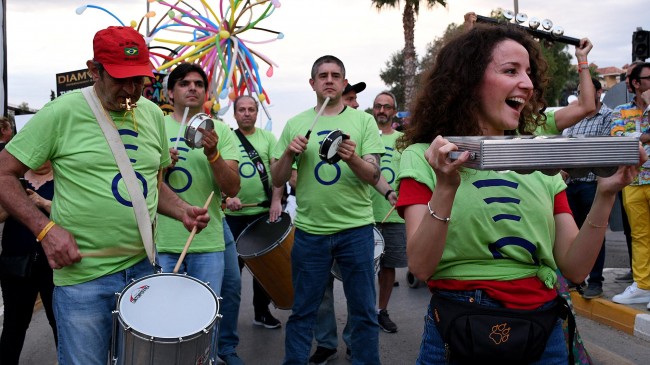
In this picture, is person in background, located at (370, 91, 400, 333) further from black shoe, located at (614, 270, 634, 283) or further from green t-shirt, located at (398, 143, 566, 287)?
green t-shirt, located at (398, 143, 566, 287)

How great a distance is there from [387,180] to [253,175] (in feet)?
4.51

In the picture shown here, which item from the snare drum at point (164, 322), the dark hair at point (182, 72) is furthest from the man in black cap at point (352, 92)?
the snare drum at point (164, 322)

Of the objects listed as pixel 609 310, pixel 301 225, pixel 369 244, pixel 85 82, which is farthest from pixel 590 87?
pixel 85 82

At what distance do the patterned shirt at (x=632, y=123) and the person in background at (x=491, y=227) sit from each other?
14.8 feet

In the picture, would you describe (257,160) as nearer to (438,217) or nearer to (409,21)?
(438,217)

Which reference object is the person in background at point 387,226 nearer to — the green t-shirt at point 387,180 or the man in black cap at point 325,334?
the green t-shirt at point 387,180

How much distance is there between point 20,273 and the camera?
15.5ft

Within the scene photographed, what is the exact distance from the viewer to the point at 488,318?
2.23m

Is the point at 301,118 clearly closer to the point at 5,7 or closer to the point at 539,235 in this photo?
the point at 539,235

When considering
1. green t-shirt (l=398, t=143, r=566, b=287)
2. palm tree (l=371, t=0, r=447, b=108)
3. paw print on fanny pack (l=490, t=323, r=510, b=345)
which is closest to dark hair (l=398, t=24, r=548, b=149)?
green t-shirt (l=398, t=143, r=566, b=287)

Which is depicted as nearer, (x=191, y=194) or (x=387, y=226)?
(x=191, y=194)

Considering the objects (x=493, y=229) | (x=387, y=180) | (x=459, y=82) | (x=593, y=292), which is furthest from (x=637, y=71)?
(x=493, y=229)

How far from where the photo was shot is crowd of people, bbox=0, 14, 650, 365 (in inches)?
91.1

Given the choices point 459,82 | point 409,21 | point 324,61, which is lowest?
point 459,82
